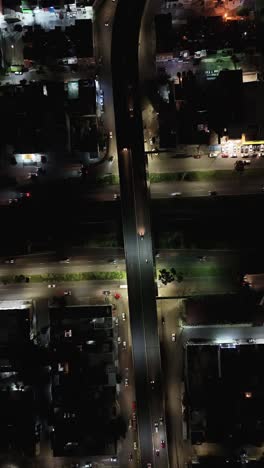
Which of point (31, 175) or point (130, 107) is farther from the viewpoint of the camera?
point (31, 175)

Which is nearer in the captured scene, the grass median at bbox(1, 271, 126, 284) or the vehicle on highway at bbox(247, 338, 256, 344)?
the vehicle on highway at bbox(247, 338, 256, 344)

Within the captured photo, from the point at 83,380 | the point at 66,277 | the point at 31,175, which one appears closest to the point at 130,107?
the point at 31,175

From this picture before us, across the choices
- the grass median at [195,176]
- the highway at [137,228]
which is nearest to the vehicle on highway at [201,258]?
the highway at [137,228]

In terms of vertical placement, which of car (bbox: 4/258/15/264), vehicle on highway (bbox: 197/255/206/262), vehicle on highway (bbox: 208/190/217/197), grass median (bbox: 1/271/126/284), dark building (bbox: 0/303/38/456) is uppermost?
vehicle on highway (bbox: 208/190/217/197)

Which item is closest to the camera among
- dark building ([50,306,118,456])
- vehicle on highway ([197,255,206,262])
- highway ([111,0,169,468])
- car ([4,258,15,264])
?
dark building ([50,306,118,456])

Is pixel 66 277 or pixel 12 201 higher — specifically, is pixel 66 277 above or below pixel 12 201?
below

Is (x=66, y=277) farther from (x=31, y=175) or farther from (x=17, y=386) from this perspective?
(x=17, y=386)

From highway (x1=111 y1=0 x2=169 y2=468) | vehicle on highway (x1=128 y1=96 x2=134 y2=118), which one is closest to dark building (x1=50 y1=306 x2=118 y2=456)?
highway (x1=111 y1=0 x2=169 y2=468)

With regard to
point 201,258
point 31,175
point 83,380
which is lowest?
point 83,380

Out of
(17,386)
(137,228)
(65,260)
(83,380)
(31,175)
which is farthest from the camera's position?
(31,175)

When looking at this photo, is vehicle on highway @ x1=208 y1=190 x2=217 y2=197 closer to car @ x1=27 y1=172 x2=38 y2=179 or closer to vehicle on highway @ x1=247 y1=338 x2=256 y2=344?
vehicle on highway @ x1=247 y1=338 x2=256 y2=344
